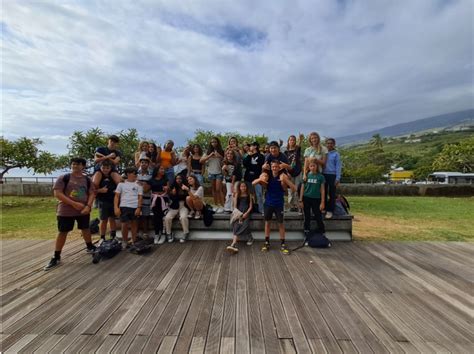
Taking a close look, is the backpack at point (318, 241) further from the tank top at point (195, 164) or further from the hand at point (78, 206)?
the hand at point (78, 206)

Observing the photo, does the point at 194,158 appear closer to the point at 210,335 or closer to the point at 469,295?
the point at 210,335

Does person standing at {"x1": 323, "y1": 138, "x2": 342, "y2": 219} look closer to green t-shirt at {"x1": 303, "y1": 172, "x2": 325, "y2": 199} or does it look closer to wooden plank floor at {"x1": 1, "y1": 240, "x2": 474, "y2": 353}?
green t-shirt at {"x1": 303, "y1": 172, "x2": 325, "y2": 199}

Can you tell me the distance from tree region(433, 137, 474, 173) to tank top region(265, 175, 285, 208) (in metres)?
39.0

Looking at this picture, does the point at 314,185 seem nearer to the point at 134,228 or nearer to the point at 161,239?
the point at 161,239

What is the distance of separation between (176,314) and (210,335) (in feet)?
1.74

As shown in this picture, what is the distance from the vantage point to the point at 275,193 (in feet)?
15.0

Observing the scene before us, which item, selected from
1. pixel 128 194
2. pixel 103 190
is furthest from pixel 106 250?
pixel 103 190

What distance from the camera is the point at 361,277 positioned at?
3521 millimetres

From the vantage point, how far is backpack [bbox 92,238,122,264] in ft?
13.7

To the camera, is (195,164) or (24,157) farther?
(24,157)

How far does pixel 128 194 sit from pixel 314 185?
3597mm

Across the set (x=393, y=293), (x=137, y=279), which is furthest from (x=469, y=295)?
(x=137, y=279)

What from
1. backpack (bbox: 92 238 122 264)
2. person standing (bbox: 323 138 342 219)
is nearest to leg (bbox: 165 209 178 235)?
backpack (bbox: 92 238 122 264)

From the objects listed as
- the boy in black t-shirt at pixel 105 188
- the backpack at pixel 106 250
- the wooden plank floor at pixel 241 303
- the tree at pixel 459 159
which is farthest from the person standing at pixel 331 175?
the tree at pixel 459 159
